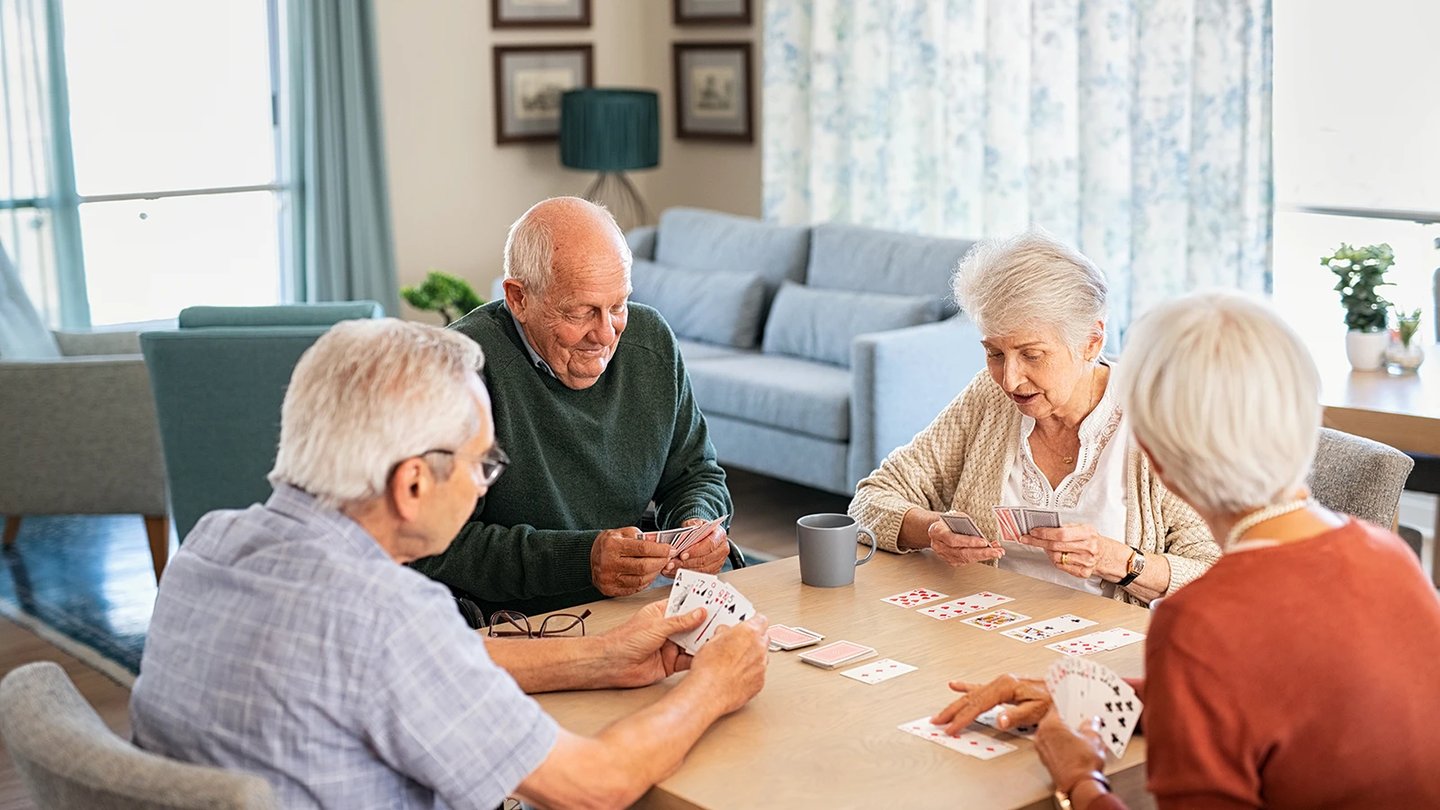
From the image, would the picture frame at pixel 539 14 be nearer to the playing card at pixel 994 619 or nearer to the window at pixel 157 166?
the window at pixel 157 166

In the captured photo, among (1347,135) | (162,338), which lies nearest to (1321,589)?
(162,338)

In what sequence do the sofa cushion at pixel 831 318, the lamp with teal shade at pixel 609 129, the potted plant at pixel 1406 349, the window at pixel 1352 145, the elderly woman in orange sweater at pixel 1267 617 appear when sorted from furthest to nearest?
Result: 1. the lamp with teal shade at pixel 609 129
2. the sofa cushion at pixel 831 318
3. the window at pixel 1352 145
4. the potted plant at pixel 1406 349
5. the elderly woman in orange sweater at pixel 1267 617

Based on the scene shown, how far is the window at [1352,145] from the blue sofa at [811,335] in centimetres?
113

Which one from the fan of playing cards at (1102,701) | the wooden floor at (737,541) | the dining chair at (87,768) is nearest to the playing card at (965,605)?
the fan of playing cards at (1102,701)

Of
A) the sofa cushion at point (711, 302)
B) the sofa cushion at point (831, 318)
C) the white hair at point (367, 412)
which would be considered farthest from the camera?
the sofa cushion at point (711, 302)

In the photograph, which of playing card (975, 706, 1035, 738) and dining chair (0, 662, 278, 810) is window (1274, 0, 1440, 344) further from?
dining chair (0, 662, 278, 810)

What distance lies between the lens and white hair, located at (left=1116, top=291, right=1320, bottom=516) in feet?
4.99

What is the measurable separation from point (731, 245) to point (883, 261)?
88cm

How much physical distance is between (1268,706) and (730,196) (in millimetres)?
6172

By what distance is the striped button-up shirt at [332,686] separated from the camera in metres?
1.51

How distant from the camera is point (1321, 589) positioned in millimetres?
1520

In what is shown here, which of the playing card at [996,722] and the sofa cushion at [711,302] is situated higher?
the sofa cushion at [711,302]

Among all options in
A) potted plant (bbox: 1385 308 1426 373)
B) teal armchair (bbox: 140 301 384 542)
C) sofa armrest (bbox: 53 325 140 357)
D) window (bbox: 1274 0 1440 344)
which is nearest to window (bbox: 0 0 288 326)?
sofa armrest (bbox: 53 325 140 357)

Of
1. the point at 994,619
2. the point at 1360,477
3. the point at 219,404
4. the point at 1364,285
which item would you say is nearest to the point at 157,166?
the point at 219,404
